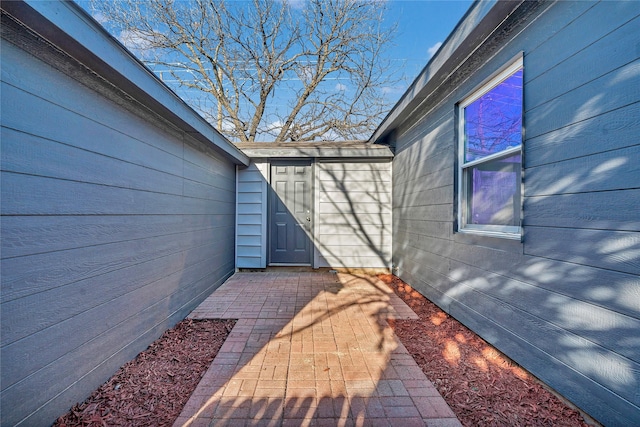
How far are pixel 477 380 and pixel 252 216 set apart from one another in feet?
13.2

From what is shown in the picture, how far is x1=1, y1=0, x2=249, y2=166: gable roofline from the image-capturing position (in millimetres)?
1227

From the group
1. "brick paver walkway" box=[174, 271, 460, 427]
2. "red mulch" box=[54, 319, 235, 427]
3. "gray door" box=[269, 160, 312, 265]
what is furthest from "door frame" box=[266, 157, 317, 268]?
"red mulch" box=[54, 319, 235, 427]

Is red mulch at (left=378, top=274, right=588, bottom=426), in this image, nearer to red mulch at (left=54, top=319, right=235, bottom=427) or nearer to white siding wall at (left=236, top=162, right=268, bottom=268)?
red mulch at (left=54, top=319, right=235, bottom=427)

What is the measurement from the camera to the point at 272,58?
9.31 metres

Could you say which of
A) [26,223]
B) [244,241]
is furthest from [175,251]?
[244,241]

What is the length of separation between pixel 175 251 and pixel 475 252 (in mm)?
2931

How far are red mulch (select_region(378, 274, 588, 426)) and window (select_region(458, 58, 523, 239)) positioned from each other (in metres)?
0.98

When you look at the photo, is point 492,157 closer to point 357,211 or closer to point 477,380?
point 477,380

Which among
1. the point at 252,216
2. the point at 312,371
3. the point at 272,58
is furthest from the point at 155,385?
the point at 272,58

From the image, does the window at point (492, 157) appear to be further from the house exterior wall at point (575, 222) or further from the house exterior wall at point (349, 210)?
the house exterior wall at point (349, 210)

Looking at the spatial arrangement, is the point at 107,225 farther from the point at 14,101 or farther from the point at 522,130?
the point at 522,130

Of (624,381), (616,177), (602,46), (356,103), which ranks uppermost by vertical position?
(356,103)

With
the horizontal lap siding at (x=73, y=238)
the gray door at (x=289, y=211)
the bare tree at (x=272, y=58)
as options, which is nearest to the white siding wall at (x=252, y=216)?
the gray door at (x=289, y=211)

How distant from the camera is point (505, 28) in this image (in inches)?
82.0
